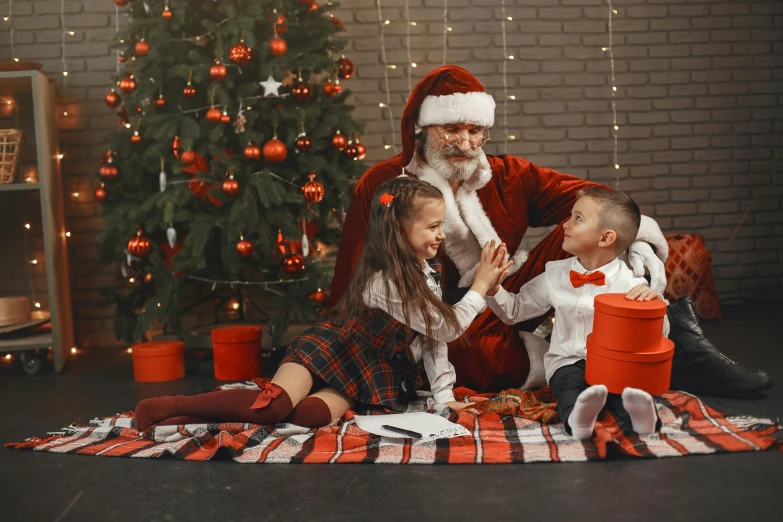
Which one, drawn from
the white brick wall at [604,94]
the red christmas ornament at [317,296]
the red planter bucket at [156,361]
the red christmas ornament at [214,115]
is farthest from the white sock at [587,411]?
the white brick wall at [604,94]

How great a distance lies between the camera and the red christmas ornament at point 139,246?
11.5 ft

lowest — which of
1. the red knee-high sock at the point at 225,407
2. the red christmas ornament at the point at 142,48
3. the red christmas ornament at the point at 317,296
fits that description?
the red knee-high sock at the point at 225,407

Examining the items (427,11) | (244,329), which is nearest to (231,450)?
(244,329)

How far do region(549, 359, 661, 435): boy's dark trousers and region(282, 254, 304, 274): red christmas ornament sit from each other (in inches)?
54.2

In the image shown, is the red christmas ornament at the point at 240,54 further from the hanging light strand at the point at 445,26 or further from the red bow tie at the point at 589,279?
the red bow tie at the point at 589,279

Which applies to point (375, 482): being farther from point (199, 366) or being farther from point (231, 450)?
point (199, 366)

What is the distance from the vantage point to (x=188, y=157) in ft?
11.2

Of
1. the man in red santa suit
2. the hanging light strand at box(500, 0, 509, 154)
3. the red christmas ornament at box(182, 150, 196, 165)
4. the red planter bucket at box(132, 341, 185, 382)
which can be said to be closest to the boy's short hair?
the man in red santa suit

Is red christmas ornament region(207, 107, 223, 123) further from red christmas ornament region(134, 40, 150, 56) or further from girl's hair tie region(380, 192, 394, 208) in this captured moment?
girl's hair tie region(380, 192, 394, 208)

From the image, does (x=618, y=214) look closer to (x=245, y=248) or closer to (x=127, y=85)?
(x=245, y=248)

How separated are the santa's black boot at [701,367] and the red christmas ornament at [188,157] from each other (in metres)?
2.13

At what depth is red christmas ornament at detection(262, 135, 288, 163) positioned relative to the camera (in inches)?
133

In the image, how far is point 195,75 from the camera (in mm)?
3463

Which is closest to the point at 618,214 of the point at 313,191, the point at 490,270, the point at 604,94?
the point at 490,270
